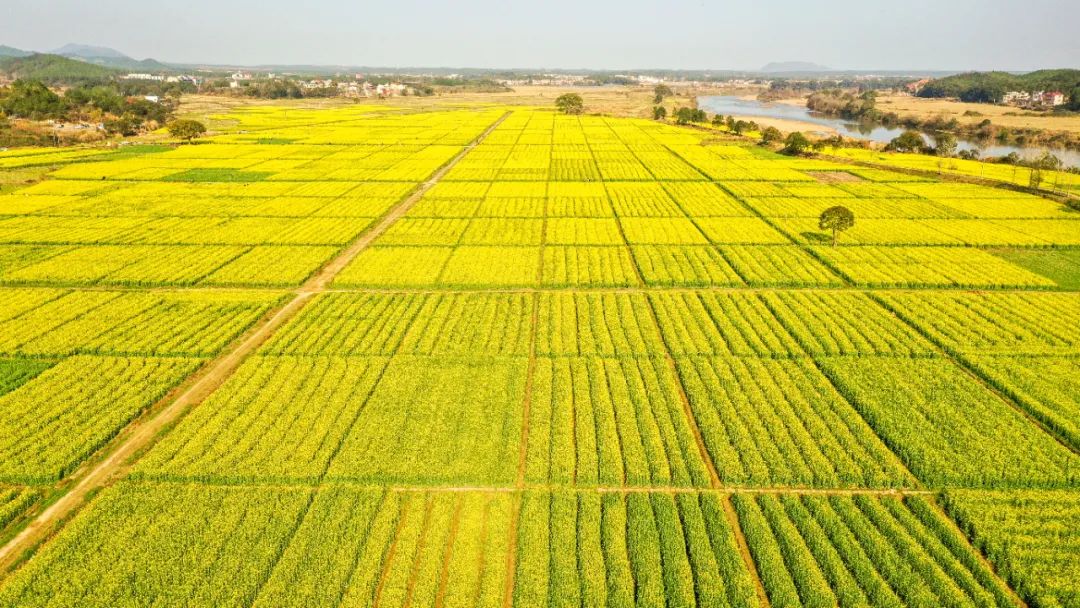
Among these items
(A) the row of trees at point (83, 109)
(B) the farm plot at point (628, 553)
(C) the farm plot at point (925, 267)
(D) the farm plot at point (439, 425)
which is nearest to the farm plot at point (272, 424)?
(D) the farm plot at point (439, 425)

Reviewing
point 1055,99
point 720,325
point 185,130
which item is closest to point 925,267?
point 720,325

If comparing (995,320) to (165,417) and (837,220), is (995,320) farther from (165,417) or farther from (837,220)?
(165,417)

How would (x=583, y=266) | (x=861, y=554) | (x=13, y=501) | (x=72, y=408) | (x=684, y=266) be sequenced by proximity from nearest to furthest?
(x=861, y=554)
(x=13, y=501)
(x=72, y=408)
(x=684, y=266)
(x=583, y=266)

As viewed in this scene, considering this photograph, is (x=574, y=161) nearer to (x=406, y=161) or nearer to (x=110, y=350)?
(x=406, y=161)

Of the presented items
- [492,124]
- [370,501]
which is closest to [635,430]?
[370,501]

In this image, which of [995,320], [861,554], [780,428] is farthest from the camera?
[995,320]

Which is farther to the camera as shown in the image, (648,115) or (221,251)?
(648,115)
